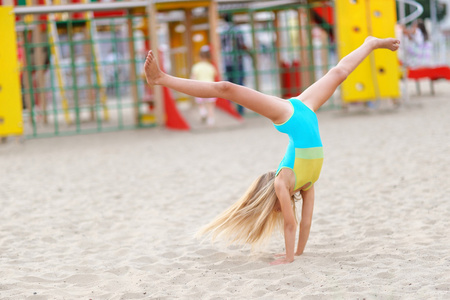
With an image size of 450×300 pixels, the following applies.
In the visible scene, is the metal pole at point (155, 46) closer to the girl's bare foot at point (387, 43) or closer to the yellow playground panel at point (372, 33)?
the yellow playground panel at point (372, 33)

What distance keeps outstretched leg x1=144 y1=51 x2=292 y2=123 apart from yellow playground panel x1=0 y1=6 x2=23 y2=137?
28.3 ft

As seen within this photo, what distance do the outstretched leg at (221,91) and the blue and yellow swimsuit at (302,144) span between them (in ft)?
0.24

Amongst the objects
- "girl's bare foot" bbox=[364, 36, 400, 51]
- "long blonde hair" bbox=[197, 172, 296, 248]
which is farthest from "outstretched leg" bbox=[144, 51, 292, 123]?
"girl's bare foot" bbox=[364, 36, 400, 51]

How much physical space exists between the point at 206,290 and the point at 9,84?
899 cm

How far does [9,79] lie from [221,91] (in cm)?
882

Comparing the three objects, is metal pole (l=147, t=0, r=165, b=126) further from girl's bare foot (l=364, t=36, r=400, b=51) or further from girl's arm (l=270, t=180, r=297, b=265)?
girl's arm (l=270, t=180, r=297, b=265)

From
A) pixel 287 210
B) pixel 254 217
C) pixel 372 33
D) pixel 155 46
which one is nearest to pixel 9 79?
pixel 155 46

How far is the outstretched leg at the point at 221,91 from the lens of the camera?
132 inches

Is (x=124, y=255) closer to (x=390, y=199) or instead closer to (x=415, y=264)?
(x=415, y=264)

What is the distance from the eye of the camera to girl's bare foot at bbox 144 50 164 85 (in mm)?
3309

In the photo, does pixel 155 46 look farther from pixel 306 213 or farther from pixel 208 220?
pixel 306 213

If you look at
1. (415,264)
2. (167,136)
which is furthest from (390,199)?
(167,136)

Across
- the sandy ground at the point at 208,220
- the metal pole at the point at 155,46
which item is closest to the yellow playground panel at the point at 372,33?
the sandy ground at the point at 208,220

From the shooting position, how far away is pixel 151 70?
3328 millimetres
